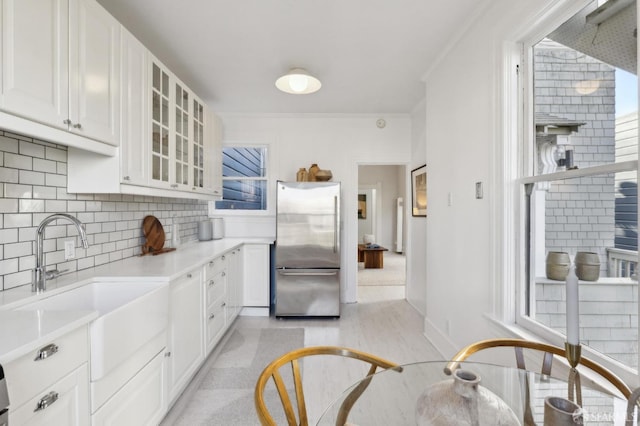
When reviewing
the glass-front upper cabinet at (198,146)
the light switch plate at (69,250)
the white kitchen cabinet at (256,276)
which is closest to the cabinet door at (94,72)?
the light switch plate at (69,250)

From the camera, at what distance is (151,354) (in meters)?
1.60

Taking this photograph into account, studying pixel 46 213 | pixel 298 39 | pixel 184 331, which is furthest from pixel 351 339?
pixel 298 39

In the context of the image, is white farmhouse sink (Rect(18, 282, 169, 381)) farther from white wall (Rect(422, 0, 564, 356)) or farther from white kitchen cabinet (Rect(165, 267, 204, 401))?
white wall (Rect(422, 0, 564, 356))

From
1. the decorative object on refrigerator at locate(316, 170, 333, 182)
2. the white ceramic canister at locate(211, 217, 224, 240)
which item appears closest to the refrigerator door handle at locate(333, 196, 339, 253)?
the decorative object on refrigerator at locate(316, 170, 333, 182)

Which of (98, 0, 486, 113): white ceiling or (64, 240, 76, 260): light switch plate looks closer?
(64, 240, 76, 260): light switch plate

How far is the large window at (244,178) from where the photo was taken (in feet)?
14.3

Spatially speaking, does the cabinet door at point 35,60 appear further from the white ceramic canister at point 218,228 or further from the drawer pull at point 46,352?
the white ceramic canister at point 218,228

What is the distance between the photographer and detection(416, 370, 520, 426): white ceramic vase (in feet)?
2.50

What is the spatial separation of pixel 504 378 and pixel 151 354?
1632mm

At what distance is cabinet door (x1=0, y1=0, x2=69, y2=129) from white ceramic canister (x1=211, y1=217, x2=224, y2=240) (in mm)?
2647

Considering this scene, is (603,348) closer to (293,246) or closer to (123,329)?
(123,329)

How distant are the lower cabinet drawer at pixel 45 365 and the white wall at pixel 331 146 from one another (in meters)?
3.27

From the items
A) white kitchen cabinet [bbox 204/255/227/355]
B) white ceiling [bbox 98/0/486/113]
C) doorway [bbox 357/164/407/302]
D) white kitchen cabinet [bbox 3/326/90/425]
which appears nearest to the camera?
white kitchen cabinet [bbox 3/326/90/425]

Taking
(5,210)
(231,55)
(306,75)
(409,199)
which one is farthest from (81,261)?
(409,199)
